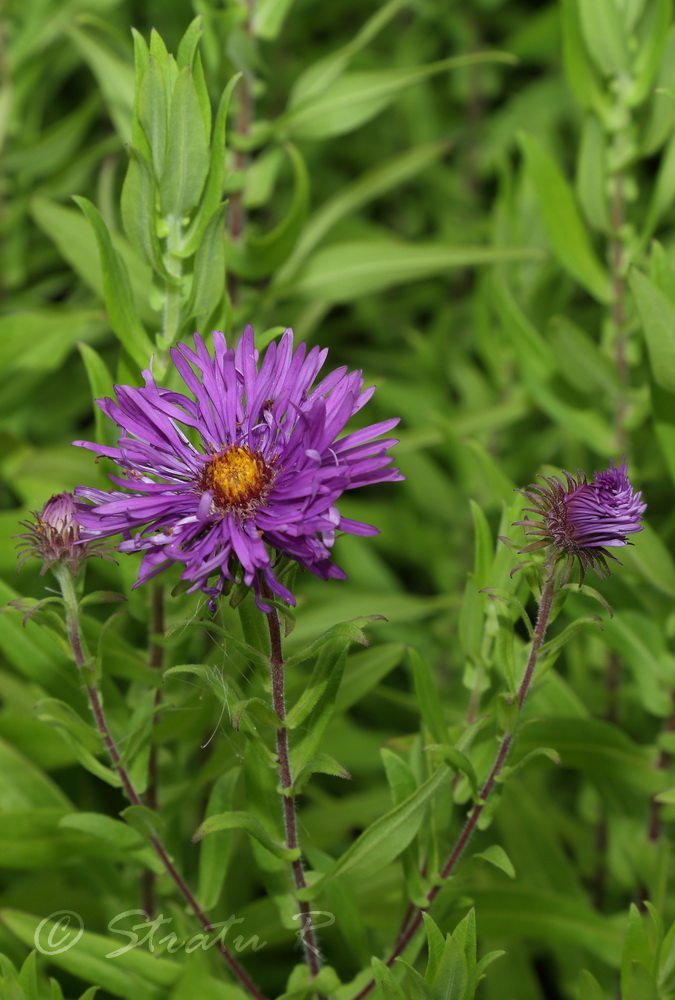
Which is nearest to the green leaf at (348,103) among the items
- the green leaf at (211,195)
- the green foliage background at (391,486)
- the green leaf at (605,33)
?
the green foliage background at (391,486)

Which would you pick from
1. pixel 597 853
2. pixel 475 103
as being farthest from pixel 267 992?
pixel 475 103

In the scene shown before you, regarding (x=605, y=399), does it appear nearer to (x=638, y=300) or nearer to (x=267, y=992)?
(x=638, y=300)

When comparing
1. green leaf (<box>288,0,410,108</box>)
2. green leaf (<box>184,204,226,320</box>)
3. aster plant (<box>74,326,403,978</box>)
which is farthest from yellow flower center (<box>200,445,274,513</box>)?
green leaf (<box>288,0,410,108</box>)

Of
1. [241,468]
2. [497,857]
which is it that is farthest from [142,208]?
[497,857]

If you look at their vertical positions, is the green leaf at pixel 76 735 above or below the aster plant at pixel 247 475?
below

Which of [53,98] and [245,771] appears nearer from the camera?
[245,771]

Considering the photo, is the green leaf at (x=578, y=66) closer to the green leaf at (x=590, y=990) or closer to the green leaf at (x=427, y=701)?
the green leaf at (x=427, y=701)
